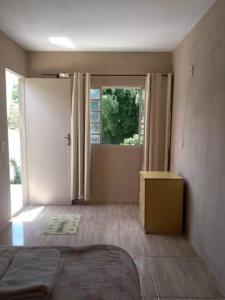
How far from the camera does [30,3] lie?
2.53 m

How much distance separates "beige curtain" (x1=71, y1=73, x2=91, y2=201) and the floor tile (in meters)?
1.95

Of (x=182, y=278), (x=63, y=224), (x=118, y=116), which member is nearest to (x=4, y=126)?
(x=63, y=224)

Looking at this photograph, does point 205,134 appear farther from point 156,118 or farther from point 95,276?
point 95,276

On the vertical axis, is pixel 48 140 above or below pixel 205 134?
below

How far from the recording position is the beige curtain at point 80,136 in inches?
167

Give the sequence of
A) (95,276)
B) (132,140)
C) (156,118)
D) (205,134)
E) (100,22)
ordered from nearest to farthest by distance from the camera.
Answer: (95,276) < (205,134) < (100,22) < (156,118) < (132,140)

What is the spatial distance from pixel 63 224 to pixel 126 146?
168 centimetres

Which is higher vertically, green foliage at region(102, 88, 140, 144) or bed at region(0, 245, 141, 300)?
green foliage at region(102, 88, 140, 144)

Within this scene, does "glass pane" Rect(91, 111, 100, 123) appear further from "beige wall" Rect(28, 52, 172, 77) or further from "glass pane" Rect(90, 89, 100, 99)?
"beige wall" Rect(28, 52, 172, 77)

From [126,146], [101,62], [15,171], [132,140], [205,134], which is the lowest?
[15,171]

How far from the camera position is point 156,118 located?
4.27 m

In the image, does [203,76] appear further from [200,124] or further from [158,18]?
[158,18]

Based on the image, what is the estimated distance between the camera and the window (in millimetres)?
4484

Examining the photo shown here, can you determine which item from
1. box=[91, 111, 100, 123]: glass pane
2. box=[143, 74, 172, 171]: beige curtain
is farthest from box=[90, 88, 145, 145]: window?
box=[143, 74, 172, 171]: beige curtain
